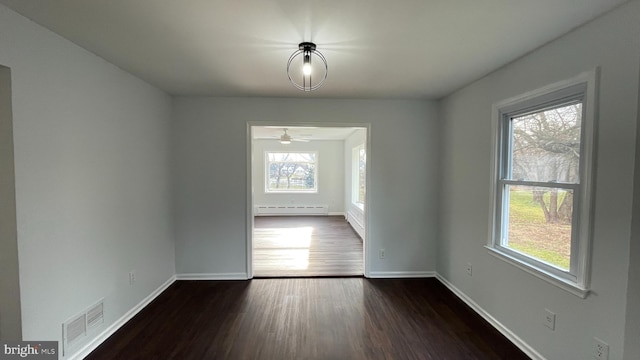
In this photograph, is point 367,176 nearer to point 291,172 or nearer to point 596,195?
point 596,195

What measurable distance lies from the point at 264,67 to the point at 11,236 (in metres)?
2.07

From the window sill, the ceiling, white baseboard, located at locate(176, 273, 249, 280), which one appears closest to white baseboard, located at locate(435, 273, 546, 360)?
the window sill

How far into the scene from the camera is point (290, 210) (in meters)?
8.36

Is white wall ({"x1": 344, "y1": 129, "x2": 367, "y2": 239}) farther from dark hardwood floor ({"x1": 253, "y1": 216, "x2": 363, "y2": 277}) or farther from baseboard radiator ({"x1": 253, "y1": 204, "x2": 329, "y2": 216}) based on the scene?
baseboard radiator ({"x1": 253, "y1": 204, "x2": 329, "y2": 216})

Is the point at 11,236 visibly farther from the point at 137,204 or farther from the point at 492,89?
the point at 492,89

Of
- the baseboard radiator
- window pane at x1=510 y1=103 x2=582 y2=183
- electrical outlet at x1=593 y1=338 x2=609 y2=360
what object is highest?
window pane at x1=510 y1=103 x2=582 y2=183

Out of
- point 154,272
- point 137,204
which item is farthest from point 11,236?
point 154,272

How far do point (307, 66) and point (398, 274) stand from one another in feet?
9.51

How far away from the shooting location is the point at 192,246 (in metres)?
3.48

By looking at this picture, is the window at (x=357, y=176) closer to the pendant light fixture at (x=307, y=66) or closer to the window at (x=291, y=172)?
the window at (x=291, y=172)

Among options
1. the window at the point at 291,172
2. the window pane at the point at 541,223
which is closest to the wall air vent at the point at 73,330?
the window pane at the point at 541,223

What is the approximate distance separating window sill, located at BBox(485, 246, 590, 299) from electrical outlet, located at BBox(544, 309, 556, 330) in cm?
23

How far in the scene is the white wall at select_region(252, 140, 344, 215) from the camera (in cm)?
832

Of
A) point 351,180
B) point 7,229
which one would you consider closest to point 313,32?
point 7,229
